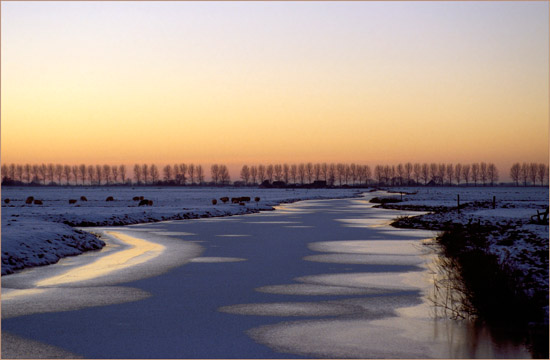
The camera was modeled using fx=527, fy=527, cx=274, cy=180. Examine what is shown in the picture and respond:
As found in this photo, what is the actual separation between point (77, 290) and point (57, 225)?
13.1 metres

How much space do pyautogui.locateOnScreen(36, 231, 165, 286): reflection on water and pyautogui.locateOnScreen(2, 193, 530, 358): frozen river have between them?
0.05 metres

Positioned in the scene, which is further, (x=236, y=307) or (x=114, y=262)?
(x=114, y=262)

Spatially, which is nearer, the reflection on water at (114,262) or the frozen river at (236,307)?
the frozen river at (236,307)

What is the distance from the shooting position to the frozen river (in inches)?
345

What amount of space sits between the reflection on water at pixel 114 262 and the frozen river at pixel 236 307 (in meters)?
0.05

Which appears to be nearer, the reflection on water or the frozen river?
the frozen river

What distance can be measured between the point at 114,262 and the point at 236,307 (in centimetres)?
816

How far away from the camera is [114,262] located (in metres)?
18.3

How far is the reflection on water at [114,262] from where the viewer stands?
15.1m

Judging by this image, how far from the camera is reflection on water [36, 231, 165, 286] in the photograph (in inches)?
595

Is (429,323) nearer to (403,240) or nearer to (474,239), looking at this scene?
(474,239)

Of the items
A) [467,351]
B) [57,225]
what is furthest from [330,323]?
[57,225]

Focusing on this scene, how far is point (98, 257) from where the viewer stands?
64.7ft

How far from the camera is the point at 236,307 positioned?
11656 mm
